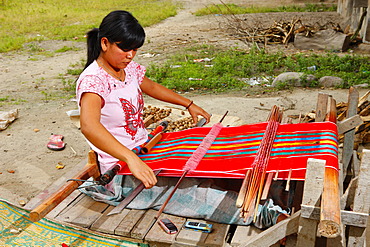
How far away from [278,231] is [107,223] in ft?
3.57

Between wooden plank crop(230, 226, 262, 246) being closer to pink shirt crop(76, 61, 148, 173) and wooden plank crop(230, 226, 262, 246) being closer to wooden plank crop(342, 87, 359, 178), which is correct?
pink shirt crop(76, 61, 148, 173)

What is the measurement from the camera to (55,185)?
3.91m

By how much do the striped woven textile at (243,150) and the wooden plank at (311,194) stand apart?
0.37m

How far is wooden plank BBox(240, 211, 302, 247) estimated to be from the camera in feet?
6.95

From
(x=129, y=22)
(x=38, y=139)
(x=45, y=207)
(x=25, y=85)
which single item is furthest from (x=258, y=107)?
(x=25, y=85)

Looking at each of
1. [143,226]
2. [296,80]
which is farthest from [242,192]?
[296,80]

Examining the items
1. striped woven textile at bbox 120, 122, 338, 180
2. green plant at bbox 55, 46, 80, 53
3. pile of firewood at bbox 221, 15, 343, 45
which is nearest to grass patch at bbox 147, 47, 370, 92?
pile of firewood at bbox 221, 15, 343, 45

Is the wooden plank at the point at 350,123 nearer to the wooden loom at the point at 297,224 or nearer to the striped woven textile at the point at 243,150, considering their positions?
the striped woven textile at the point at 243,150

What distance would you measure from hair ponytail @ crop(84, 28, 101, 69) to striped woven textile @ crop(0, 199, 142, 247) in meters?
1.14

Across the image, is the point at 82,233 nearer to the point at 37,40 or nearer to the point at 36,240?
the point at 36,240

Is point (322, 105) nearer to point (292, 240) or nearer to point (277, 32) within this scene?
point (292, 240)

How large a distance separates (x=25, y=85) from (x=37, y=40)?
4.55 metres

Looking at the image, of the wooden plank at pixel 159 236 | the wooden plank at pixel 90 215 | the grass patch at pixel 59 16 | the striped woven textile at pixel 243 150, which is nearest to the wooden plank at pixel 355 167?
the striped woven textile at pixel 243 150

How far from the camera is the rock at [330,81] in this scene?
22.9ft
